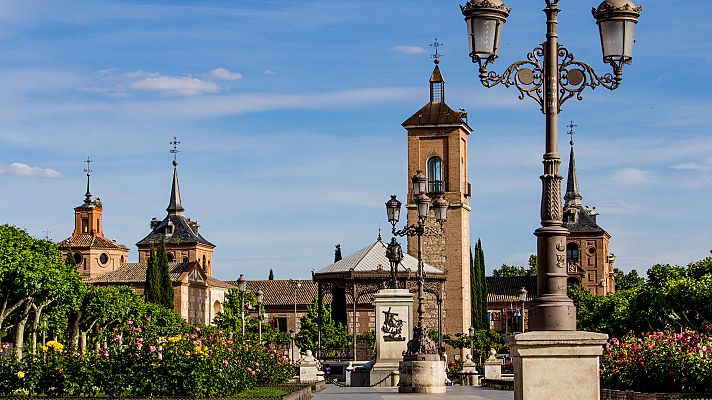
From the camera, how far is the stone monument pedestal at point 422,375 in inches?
1135

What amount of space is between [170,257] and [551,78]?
12308 centimetres

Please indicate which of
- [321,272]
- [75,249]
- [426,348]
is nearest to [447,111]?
[321,272]

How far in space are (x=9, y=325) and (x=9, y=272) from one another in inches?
546

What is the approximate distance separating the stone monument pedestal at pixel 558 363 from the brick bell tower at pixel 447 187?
242ft

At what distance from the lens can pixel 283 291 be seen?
128750 mm

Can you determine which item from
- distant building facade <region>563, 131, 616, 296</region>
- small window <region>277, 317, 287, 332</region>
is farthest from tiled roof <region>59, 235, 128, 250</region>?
distant building facade <region>563, 131, 616, 296</region>

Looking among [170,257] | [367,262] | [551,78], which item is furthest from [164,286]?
[551,78]

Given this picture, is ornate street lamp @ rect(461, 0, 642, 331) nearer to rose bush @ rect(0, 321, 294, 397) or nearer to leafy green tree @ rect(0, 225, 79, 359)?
rose bush @ rect(0, 321, 294, 397)

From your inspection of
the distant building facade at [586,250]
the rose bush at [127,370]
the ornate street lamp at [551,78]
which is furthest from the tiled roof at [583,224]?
the ornate street lamp at [551,78]

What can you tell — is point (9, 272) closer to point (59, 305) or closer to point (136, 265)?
point (59, 305)

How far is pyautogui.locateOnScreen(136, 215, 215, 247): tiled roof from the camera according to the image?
136125 millimetres

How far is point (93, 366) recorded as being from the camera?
2206cm

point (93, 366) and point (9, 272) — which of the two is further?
point (9, 272)

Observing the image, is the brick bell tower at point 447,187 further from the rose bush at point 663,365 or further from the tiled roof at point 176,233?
the rose bush at point 663,365
